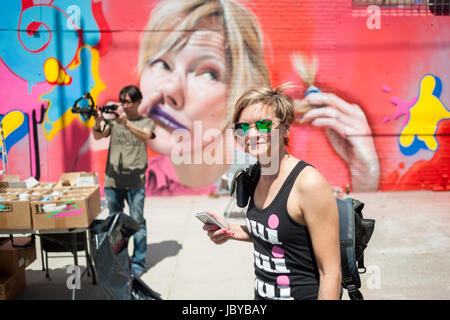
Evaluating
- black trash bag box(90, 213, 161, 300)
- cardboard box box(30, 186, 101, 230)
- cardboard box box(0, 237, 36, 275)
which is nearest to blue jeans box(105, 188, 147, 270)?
cardboard box box(30, 186, 101, 230)

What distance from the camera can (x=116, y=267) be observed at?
1.87m

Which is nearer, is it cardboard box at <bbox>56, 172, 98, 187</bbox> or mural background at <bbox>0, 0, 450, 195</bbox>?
cardboard box at <bbox>56, 172, 98, 187</bbox>

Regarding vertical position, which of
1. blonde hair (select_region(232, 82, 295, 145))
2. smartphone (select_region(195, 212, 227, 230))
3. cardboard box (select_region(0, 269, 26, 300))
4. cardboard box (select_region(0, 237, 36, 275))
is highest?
blonde hair (select_region(232, 82, 295, 145))

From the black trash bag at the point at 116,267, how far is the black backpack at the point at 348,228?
0.65 metres

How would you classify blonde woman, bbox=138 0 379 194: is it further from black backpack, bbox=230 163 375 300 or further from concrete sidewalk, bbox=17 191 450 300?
black backpack, bbox=230 163 375 300

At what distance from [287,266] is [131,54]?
686 cm

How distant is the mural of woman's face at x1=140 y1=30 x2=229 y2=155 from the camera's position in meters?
7.86

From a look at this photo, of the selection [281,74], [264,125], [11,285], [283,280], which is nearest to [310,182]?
[264,125]

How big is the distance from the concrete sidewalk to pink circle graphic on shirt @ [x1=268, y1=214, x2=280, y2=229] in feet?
8.03

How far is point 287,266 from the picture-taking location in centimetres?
181

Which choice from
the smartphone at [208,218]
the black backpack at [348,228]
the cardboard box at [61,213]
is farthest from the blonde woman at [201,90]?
the smartphone at [208,218]

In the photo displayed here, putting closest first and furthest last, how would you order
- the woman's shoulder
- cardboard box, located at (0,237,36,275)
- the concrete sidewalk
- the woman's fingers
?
the woman's shoulder → cardboard box, located at (0,237,36,275) → the concrete sidewalk → the woman's fingers

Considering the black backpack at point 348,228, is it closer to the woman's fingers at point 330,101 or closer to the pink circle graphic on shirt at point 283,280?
the pink circle graphic on shirt at point 283,280

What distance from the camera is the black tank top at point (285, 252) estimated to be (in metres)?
1.75
